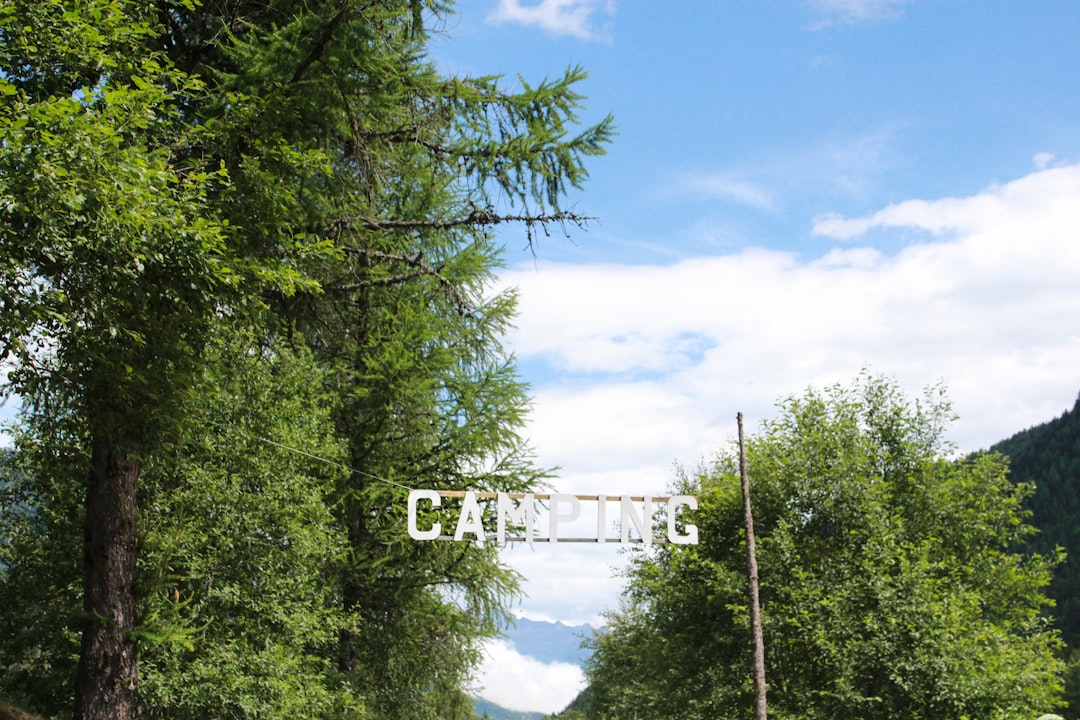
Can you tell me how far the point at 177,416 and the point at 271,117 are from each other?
373cm

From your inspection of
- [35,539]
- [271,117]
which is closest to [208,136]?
[271,117]

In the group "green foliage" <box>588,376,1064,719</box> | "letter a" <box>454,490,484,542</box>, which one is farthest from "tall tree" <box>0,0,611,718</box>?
"green foliage" <box>588,376,1064,719</box>

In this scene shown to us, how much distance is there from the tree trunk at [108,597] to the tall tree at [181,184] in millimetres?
23

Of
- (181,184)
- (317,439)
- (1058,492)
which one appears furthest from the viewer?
(1058,492)

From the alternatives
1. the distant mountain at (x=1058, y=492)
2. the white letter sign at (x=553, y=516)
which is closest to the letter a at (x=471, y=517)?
the white letter sign at (x=553, y=516)

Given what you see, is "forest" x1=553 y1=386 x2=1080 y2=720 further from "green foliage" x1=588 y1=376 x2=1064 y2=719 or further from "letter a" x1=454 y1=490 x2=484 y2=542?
"letter a" x1=454 y1=490 x2=484 y2=542

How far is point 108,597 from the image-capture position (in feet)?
36.1

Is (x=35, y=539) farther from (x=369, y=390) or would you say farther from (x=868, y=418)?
(x=868, y=418)

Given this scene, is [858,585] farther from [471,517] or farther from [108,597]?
[108,597]

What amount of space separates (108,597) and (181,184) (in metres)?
4.76

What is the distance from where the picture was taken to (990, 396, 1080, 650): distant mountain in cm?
10625

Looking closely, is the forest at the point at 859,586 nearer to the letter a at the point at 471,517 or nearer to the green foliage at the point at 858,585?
the green foliage at the point at 858,585

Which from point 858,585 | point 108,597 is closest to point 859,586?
point 858,585

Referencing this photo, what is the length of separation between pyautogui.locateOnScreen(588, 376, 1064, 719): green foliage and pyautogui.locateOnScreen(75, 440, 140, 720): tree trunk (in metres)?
15.7
